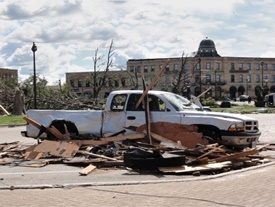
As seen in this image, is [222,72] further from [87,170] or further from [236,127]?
[87,170]

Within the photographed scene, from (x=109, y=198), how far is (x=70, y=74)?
134838 millimetres

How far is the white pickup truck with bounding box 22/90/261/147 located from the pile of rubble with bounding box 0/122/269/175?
320 millimetres

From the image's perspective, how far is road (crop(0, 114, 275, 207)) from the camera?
789 cm

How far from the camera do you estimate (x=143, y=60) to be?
141 metres

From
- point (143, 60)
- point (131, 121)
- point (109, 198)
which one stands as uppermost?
point (143, 60)

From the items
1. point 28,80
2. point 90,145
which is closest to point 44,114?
point 90,145

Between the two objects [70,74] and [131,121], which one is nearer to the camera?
[131,121]

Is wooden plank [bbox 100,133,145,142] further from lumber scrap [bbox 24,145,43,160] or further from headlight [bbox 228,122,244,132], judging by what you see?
headlight [bbox 228,122,244,132]

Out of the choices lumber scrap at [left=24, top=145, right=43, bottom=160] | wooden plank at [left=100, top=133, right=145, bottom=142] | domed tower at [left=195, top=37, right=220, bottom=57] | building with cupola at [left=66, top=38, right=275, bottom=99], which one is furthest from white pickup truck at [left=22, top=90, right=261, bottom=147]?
domed tower at [left=195, top=37, right=220, bottom=57]

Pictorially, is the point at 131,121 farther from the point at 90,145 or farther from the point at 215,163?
the point at 215,163

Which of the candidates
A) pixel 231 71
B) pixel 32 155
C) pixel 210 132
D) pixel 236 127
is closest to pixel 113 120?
pixel 32 155

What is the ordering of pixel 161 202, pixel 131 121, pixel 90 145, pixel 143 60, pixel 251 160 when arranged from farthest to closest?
pixel 143 60 → pixel 131 121 → pixel 90 145 → pixel 251 160 → pixel 161 202

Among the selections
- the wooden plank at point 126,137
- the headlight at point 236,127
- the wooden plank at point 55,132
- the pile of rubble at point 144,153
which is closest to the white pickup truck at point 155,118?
the headlight at point 236,127

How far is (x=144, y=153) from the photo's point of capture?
36.6 ft
